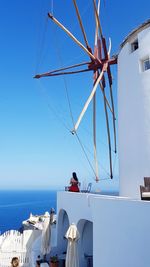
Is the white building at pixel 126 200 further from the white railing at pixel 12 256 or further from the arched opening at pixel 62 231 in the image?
the white railing at pixel 12 256

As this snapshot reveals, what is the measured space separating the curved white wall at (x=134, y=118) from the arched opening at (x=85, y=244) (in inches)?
91.9

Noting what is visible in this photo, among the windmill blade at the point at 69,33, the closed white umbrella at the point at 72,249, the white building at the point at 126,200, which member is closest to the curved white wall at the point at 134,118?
the white building at the point at 126,200

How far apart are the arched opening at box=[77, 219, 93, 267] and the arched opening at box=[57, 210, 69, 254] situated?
2.46 m

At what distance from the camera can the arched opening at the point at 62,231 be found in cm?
1434

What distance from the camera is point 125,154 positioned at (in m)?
11.8

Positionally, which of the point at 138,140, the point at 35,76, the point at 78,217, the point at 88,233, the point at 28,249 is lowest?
the point at 28,249

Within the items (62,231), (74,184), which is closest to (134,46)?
(74,184)

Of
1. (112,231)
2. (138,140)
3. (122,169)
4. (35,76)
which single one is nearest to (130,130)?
(138,140)

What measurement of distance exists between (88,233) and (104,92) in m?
7.84

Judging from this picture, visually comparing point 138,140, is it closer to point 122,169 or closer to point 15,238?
point 122,169

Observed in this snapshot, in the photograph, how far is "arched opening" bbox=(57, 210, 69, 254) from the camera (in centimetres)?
1434

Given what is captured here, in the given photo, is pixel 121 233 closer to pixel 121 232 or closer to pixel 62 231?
pixel 121 232

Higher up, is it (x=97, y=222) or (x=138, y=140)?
(x=138, y=140)

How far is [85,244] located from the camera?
12.3 m
